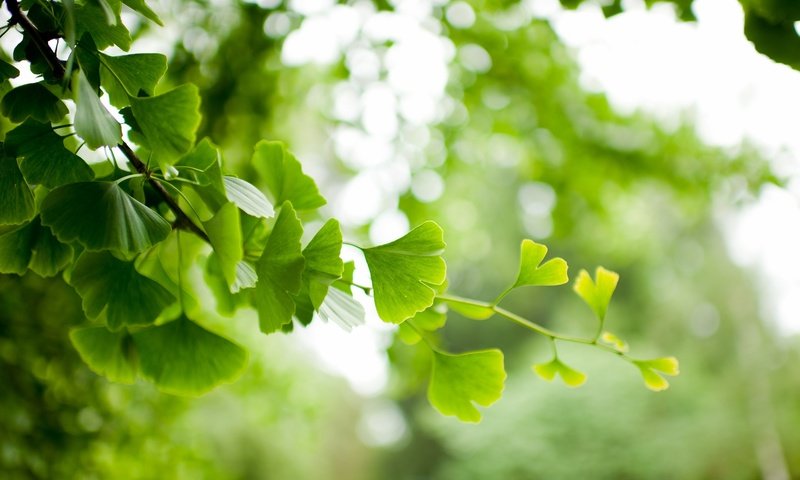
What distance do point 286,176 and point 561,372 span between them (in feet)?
0.45

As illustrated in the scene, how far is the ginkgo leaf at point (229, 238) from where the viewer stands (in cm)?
17

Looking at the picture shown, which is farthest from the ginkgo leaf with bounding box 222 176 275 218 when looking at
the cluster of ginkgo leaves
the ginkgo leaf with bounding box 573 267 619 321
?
the ginkgo leaf with bounding box 573 267 619 321

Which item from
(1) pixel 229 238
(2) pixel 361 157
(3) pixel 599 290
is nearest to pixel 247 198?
(1) pixel 229 238

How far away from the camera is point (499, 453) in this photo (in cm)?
453

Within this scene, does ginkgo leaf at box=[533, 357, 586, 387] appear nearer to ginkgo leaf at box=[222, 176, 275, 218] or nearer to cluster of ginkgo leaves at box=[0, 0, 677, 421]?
cluster of ginkgo leaves at box=[0, 0, 677, 421]

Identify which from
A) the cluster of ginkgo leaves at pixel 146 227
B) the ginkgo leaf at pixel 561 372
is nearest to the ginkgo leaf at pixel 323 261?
the cluster of ginkgo leaves at pixel 146 227

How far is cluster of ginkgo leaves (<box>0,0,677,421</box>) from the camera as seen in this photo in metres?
0.17

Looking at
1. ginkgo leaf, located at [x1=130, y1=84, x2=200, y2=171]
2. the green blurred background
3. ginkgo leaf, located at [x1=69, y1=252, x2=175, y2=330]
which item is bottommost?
the green blurred background

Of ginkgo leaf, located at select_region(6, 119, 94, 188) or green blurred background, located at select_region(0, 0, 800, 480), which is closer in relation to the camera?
ginkgo leaf, located at select_region(6, 119, 94, 188)

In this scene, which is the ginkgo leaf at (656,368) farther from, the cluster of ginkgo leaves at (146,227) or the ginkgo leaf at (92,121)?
the ginkgo leaf at (92,121)

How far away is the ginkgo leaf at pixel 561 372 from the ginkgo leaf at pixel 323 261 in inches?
4.4

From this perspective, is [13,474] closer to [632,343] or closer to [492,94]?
[492,94]

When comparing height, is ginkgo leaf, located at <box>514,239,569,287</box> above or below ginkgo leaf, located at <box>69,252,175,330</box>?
below

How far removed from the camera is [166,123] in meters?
0.18
